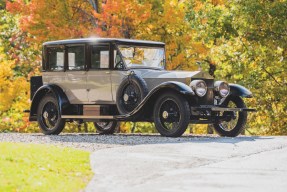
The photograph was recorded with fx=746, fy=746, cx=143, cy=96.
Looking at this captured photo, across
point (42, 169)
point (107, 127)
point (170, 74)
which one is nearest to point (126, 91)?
point (170, 74)

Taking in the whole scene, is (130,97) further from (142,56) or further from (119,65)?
(142,56)

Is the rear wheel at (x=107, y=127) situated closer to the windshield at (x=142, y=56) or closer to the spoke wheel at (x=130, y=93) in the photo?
the windshield at (x=142, y=56)

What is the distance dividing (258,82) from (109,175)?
17.9m

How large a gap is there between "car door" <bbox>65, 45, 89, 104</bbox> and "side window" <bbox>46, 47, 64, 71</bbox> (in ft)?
0.97

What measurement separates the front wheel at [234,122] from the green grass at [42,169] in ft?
20.1

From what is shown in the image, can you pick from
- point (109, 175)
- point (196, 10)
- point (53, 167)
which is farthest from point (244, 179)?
point (196, 10)

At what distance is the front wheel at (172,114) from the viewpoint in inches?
648

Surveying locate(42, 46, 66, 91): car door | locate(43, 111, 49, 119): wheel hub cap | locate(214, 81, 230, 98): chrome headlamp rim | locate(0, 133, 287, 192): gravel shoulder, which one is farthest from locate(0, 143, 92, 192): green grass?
locate(42, 46, 66, 91): car door

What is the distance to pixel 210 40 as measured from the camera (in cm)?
2697

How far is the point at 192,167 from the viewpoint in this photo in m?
10.8

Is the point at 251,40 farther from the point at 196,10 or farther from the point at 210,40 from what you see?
the point at 196,10

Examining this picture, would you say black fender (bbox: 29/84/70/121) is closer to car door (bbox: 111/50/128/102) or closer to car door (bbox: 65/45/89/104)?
car door (bbox: 65/45/89/104)

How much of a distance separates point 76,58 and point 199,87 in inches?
149

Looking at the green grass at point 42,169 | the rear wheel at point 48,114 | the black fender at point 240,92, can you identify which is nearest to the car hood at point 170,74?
the black fender at point 240,92
